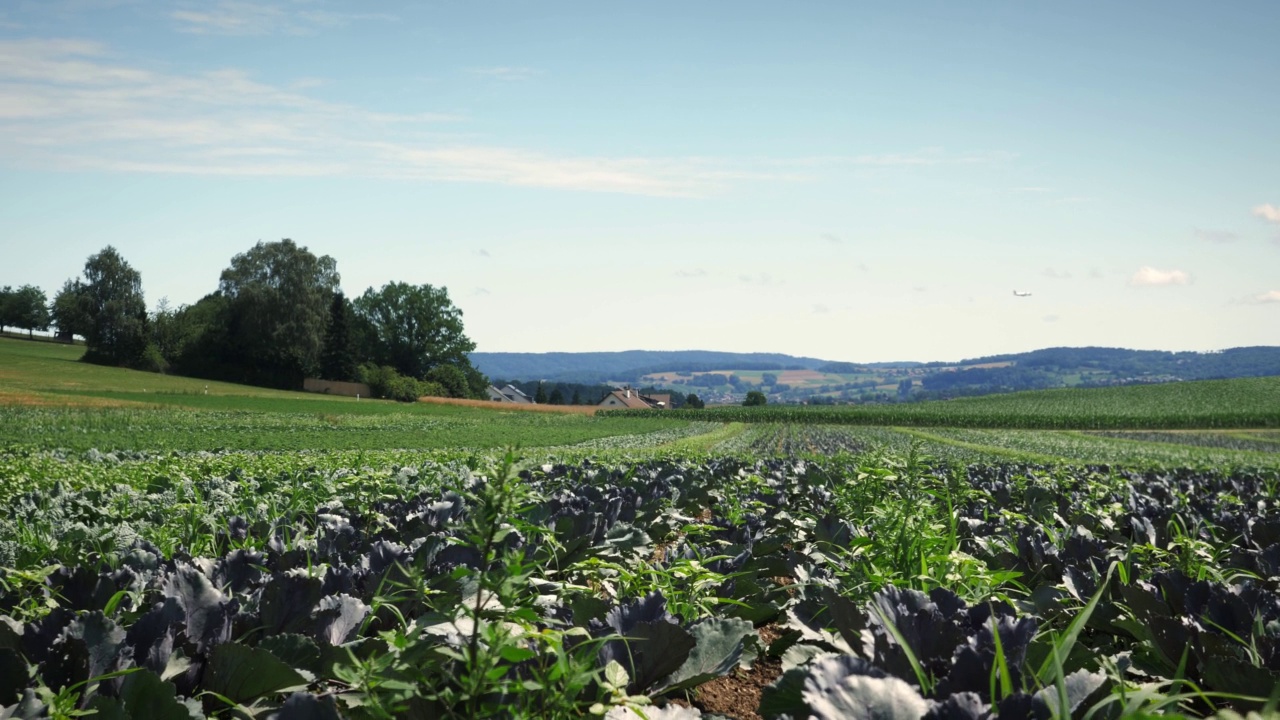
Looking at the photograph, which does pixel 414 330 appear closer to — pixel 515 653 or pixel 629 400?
pixel 629 400

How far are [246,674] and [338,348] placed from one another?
9161 centimetres

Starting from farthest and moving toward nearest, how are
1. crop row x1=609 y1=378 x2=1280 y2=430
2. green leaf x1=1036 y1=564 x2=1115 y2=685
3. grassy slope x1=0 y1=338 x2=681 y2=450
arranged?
crop row x1=609 y1=378 x2=1280 y2=430 < grassy slope x1=0 y1=338 x2=681 y2=450 < green leaf x1=1036 y1=564 x2=1115 y2=685

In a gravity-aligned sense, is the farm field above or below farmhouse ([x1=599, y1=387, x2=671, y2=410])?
above

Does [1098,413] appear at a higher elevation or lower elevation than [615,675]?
lower

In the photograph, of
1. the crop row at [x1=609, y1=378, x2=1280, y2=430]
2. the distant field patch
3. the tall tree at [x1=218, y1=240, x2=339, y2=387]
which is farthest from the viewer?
the tall tree at [x1=218, y1=240, x2=339, y2=387]

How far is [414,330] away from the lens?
322 ft

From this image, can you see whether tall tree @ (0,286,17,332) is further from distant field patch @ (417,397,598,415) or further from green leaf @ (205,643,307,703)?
green leaf @ (205,643,307,703)

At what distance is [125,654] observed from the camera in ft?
6.26

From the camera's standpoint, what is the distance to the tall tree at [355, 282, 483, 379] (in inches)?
3831

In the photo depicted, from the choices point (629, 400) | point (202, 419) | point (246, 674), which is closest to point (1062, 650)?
point (246, 674)

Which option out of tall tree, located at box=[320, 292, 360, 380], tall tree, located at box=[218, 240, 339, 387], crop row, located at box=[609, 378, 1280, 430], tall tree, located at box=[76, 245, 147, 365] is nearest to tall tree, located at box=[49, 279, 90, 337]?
tall tree, located at box=[76, 245, 147, 365]

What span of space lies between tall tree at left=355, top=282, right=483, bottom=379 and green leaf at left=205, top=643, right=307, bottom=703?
97.8m

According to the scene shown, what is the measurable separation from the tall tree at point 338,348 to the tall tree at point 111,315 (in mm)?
18469

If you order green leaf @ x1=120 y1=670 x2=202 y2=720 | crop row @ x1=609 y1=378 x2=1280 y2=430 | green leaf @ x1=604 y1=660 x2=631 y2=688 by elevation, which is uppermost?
green leaf @ x1=120 y1=670 x2=202 y2=720
